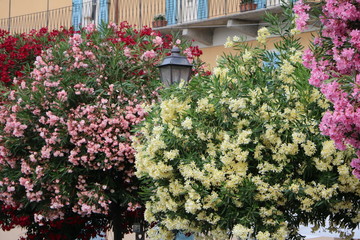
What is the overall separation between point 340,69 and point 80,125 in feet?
25.7

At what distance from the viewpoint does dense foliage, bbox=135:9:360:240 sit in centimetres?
1137

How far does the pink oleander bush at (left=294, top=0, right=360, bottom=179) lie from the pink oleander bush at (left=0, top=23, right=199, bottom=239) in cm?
698

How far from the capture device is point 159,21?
22.7 m

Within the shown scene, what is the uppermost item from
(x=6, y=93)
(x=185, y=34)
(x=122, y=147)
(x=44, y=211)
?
(x=185, y=34)

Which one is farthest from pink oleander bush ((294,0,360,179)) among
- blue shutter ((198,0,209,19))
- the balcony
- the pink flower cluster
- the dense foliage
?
blue shutter ((198,0,209,19))

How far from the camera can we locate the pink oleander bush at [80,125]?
15586 millimetres

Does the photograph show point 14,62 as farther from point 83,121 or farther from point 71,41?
point 83,121

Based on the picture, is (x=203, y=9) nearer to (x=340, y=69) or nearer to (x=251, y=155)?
(x=251, y=155)

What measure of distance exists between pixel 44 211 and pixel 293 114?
6806mm

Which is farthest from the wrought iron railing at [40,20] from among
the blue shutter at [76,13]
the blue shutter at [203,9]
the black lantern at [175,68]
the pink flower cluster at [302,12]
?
the pink flower cluster at [302,12]

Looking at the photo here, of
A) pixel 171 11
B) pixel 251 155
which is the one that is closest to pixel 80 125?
pixel 251 155

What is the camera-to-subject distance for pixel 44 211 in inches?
654

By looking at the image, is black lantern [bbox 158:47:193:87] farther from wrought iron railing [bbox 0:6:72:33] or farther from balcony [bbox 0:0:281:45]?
wrought iron railing [bbox 0:6:72:33]

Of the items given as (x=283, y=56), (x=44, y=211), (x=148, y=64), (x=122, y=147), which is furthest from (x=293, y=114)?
(x=44, y=211)
